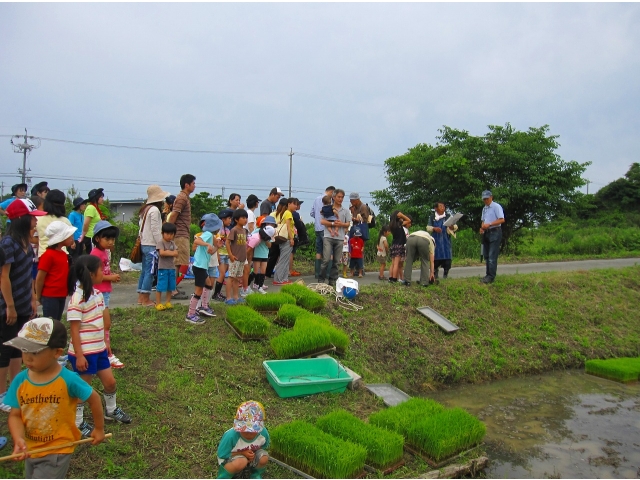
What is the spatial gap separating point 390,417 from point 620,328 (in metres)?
9.19

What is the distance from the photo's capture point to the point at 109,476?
169 inches

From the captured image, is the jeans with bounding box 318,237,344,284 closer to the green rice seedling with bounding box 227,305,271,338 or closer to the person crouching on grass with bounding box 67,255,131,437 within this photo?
the green rice seedling with bounding box 227,305,271,338

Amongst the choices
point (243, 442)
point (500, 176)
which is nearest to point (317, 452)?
point (243, 442)

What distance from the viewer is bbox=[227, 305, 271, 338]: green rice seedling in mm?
7277

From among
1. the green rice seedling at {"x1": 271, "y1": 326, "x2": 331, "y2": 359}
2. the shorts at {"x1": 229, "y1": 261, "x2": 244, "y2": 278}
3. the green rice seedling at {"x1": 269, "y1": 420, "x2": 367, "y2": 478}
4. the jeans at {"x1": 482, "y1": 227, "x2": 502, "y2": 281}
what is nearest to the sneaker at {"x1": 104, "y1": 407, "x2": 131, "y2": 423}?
the green rice seedling at {"x1": 269, "y1": 420, "x2": 367, "y2": 478}

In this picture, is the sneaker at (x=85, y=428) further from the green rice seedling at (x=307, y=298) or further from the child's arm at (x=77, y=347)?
the green rice seedling at (x=307, y=298)

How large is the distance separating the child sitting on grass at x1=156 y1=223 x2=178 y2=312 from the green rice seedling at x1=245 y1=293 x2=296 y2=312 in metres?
1.23

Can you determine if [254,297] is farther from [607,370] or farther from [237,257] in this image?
[607,370]

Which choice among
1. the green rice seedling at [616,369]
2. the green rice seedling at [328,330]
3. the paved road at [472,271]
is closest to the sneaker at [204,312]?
the paved road at [472,271]

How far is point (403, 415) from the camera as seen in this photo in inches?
226

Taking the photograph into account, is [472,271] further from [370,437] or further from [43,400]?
[43,400]

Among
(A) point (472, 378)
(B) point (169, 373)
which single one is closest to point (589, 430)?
(A) point (472, 378)

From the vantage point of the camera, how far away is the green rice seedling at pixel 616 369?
9695mm

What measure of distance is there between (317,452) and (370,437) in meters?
0.63
